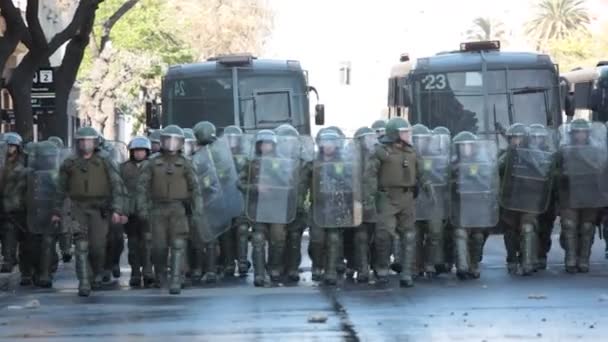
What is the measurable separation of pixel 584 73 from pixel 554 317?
63.9ft

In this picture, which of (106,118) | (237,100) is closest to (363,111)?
(106,118)

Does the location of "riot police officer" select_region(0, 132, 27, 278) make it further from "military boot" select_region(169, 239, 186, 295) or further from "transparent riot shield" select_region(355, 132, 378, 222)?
"transparent riot shield" select_region(355, 132, 378, 222)

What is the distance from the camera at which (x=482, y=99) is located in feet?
79.0

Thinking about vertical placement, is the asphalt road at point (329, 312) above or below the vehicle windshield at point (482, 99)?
below

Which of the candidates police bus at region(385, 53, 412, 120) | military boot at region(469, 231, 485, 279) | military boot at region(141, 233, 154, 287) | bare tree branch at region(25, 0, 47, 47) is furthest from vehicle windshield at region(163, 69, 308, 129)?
military boot at region(469, 231, 485, 279)

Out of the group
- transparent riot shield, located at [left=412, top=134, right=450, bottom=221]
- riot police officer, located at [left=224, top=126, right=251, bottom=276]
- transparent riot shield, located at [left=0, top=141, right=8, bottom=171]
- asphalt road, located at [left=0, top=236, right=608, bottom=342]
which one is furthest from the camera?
riot police officer, located at [left=224, top=126, right=251, bottom=276]

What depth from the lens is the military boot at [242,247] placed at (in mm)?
19781

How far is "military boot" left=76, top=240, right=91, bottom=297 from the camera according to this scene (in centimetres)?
1783

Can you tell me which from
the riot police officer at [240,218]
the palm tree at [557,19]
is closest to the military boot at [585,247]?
the riot police officer at [240,218]

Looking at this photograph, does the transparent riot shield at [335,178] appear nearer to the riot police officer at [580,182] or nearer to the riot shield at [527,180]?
the riot shield at [527,180]

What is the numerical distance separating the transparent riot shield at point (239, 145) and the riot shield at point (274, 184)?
45.5 inches

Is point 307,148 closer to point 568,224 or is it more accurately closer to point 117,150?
point 117,150

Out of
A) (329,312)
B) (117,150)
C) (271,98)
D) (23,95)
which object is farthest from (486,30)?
(329,312)

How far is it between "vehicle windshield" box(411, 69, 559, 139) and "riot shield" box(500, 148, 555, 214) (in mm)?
4210
